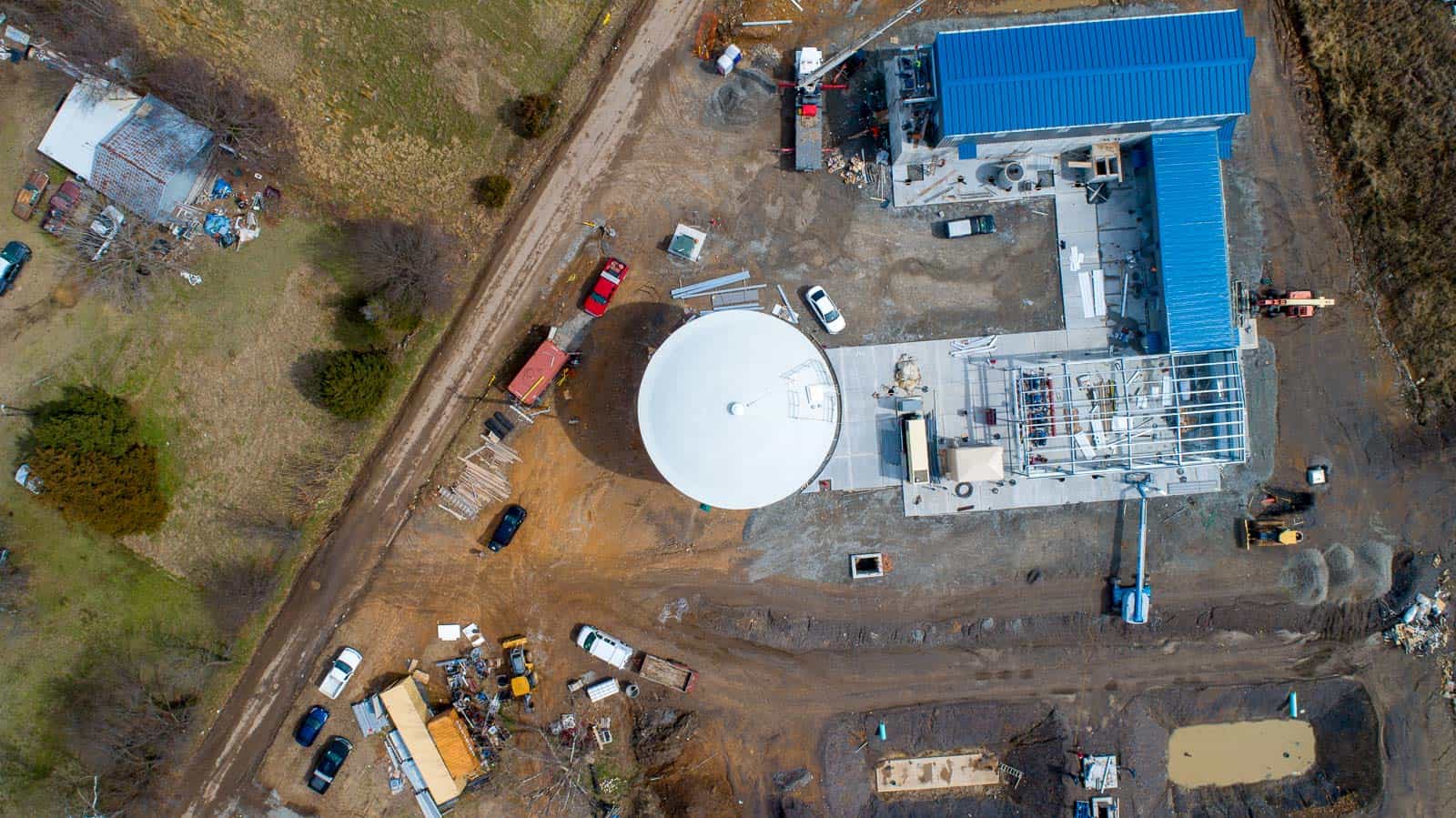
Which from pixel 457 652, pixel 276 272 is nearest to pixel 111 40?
pixel 276 272

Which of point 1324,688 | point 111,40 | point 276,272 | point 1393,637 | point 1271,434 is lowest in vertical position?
point 1324,688

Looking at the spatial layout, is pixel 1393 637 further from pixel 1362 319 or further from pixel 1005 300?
pixel 1005 300

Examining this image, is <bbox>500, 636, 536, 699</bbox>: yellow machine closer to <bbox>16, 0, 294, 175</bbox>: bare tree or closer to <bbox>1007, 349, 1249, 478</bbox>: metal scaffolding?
<bbox>1007, 349, 1249, 478</bbox>: metal scaffolding

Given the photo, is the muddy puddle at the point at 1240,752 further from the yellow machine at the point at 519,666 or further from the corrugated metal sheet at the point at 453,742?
the corrugated metal sheet at the point at 453,742

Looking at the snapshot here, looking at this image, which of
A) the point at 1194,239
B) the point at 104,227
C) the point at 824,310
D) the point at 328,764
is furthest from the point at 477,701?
the point at 1194,239

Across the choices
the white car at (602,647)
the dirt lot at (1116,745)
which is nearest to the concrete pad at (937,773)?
the dirt lot at (1116,745)

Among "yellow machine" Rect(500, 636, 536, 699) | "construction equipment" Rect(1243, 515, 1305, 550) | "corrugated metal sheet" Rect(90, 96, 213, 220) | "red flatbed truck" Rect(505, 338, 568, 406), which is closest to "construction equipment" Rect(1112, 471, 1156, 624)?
"construction equipment" Rect(1243, 515, 1305, 550)
